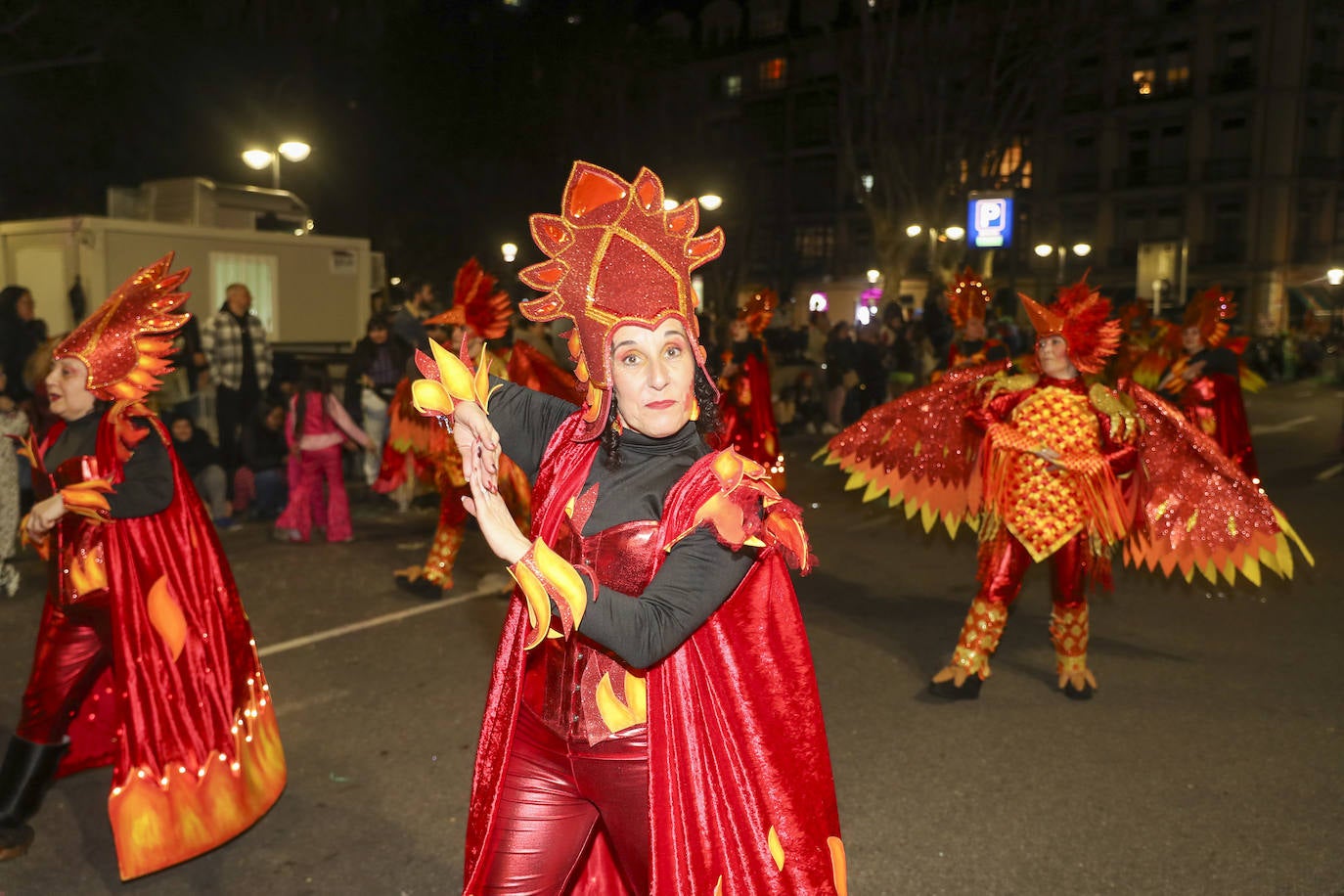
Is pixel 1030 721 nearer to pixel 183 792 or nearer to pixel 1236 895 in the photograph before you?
pixel 1236 895

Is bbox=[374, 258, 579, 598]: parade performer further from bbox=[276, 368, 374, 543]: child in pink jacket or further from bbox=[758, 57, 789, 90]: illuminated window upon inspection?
bbox=[758, 57, 789, 90]: illuminated window

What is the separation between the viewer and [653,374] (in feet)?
7.79

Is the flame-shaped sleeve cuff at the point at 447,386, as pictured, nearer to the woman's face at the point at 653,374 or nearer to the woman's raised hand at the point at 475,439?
the woman's raised hand at the point at 475,439

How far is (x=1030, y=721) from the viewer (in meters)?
5.30

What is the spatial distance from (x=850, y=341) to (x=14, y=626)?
39.7 ft

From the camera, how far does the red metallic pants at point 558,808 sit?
2.40m

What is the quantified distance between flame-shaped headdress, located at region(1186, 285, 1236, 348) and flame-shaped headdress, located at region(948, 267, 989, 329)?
2182 mm

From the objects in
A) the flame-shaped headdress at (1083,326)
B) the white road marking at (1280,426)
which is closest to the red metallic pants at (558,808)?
the flame-shaped headdress at (1083,326)

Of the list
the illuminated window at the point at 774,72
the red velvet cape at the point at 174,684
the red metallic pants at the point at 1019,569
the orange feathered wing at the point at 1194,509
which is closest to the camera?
the red velvet cape at the point at 174,684

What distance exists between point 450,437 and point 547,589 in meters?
5.29

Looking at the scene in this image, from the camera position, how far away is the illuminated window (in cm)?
5538

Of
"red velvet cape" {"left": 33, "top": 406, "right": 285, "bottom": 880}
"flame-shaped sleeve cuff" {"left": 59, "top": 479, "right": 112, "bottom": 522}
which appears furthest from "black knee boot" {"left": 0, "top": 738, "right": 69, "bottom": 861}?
"flame-shaped sleeve cuff" {"left": 59, "top": 479, "right": 112, "bottom": 522}

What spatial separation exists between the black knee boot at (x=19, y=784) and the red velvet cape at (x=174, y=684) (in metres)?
0.26

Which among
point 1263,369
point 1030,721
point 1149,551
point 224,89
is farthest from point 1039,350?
point 1263,369
